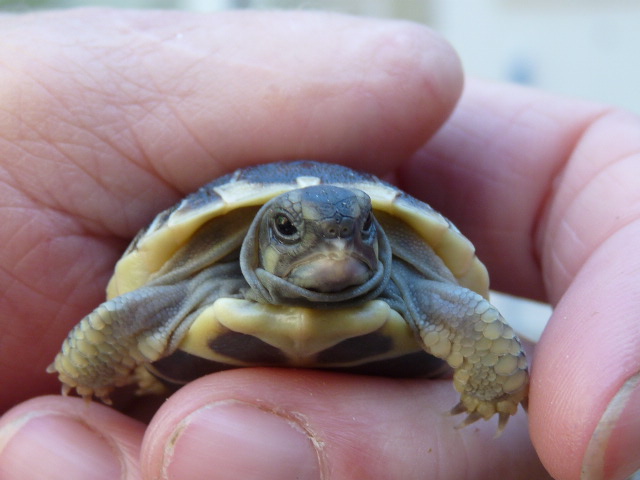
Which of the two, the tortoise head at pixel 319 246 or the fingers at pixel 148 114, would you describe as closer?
the tortoise head at pixel 319 246

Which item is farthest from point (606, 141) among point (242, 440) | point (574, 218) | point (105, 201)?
point (105, 201)

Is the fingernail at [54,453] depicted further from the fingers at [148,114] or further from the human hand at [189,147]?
the fingers at [148,114]

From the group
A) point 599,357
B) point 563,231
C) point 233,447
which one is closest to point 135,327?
point 233,447

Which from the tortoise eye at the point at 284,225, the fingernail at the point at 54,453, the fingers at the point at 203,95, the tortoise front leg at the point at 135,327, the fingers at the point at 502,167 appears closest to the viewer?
the tortoise eye at the point at 284,225

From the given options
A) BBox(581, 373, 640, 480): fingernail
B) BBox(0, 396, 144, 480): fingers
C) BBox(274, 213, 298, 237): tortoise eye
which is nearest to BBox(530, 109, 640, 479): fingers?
BBox(581, 373, 640, 480): fingernail

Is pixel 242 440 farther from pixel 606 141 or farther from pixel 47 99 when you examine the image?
pixel 606 141

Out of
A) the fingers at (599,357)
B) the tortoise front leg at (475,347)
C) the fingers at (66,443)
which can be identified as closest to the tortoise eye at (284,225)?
the tortoise front leg at (475,347)
